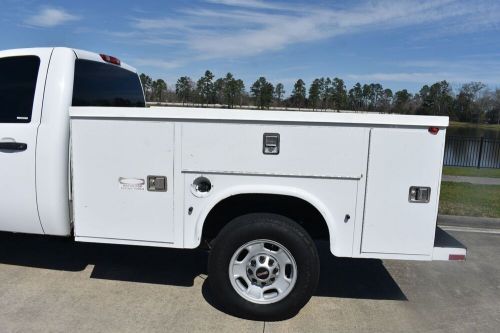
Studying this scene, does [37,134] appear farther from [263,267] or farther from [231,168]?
[263,267]

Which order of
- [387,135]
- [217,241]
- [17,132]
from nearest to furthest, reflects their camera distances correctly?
[387,135] → [217,241] → [17,132]

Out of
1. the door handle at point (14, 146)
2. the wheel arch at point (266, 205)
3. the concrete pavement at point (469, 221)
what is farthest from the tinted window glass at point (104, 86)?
the concrete pavement at point (469, 221)

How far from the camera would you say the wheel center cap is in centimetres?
352

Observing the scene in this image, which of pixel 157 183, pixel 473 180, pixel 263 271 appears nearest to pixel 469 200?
pixel 473 180

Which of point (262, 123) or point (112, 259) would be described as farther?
point (112, 259)

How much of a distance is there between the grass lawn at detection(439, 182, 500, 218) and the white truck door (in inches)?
241

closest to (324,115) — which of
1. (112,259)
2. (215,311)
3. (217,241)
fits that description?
(217,241)

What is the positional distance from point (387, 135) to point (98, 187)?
7.56ft

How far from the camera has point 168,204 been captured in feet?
11.5

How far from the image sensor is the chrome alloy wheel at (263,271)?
348 centimetres

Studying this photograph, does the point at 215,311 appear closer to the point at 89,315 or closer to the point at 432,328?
the point at 89,315

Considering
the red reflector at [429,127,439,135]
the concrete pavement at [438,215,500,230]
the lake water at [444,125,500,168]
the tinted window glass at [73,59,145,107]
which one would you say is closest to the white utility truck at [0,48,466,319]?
the red reflector at [429,127,439,135]

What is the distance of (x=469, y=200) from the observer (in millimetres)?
8336

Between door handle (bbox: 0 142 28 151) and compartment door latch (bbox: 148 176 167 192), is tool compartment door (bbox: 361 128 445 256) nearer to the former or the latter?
compartment door latch (bbox: 148 176 167 192)
